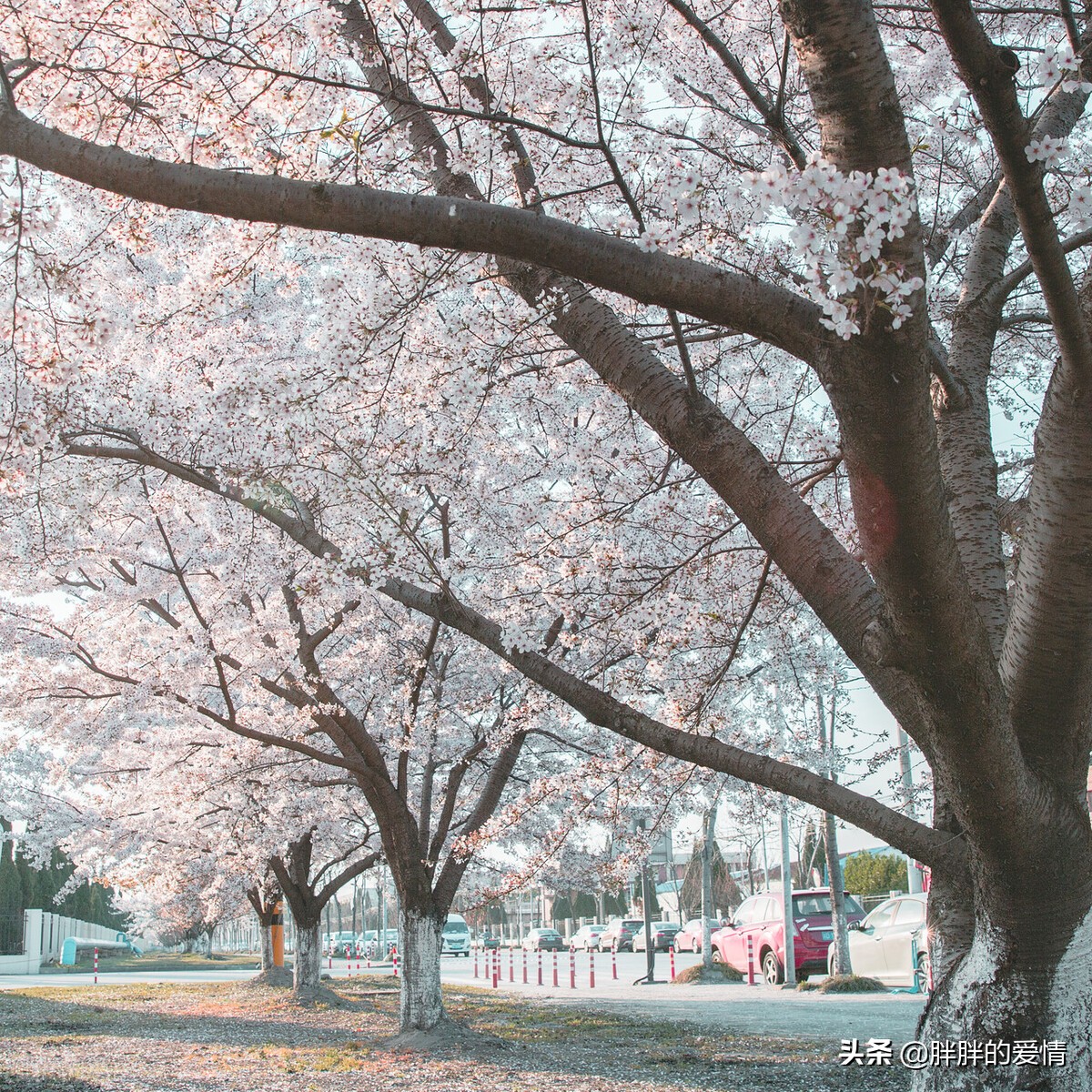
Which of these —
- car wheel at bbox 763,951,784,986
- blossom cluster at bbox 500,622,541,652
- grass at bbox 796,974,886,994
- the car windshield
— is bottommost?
car wheel at bbox 763,951,784,986

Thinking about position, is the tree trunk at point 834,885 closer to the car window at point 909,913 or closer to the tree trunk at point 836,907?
the tree trunk at point 836,907

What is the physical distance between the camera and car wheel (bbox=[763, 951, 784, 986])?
17.9 meters

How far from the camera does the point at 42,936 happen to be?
108 ft

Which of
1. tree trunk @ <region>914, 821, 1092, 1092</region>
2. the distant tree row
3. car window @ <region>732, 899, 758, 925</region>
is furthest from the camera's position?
the distant tree row

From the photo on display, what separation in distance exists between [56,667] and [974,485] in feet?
39.4

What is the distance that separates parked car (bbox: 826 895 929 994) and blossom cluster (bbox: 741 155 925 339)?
1261 cm

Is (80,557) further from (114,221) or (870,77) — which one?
(870,77)

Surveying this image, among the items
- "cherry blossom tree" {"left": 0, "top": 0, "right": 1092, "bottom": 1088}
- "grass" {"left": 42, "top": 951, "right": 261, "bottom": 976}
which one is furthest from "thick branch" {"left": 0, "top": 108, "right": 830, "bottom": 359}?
"grass" {"left": 42, "top": 951, "right": 261, "bottom": 976}

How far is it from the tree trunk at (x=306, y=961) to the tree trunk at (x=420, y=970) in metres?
6.60

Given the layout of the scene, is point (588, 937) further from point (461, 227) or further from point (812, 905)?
point (461, 227)

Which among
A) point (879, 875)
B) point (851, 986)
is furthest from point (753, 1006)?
point (879, 875)

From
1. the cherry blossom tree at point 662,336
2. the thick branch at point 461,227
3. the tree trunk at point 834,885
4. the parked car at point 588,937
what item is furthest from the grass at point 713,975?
the parked car at point 588,937

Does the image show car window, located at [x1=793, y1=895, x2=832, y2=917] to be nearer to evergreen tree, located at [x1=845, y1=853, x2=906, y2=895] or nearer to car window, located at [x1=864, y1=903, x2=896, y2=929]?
car window, located at [x1=864, y1=903, x2=896, y2=929]

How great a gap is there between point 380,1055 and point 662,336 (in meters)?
7.85
